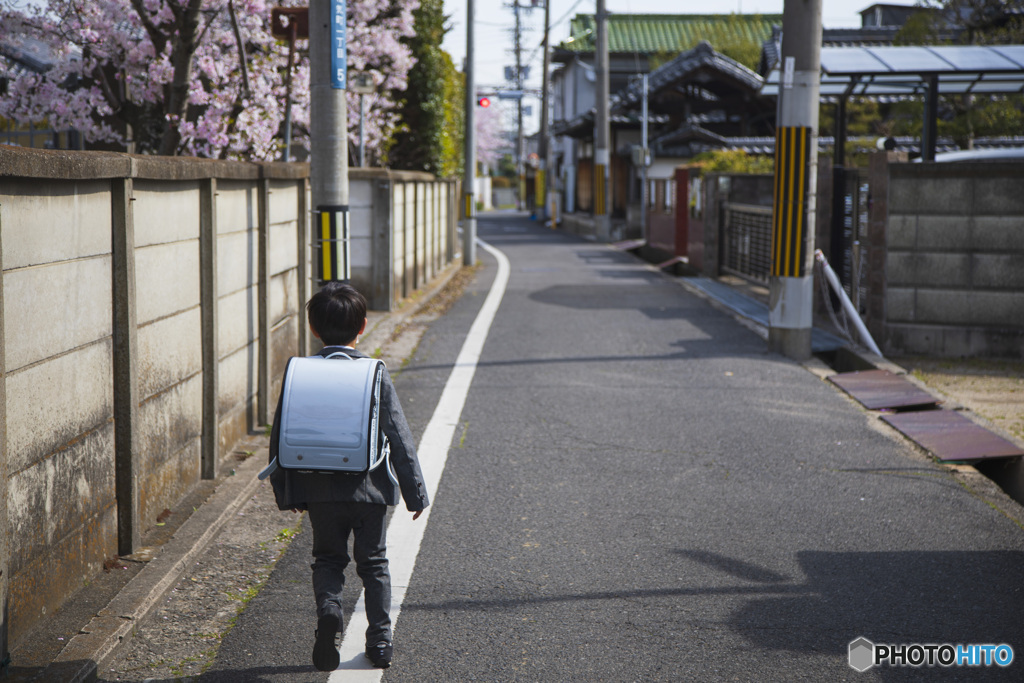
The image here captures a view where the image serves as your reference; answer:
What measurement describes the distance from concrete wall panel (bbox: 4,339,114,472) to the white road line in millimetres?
1218

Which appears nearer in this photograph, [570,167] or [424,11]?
[424,11]

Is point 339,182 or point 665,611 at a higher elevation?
point 339,182

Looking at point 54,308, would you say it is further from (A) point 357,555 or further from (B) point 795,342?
(B) point 795,342

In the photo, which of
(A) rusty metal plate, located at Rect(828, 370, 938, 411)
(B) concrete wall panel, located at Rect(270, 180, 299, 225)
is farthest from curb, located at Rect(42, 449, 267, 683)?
(A) rusty metal plate, located at Rect(828, 370, 938, 411)

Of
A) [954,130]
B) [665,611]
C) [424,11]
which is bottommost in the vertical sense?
[665,611]

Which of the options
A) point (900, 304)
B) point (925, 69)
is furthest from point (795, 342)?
point (925, 69)

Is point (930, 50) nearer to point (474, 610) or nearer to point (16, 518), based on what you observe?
point (474, 610)

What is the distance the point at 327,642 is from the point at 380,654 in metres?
0.19

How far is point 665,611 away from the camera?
395 centimetres

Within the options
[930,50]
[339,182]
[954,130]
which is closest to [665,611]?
[339,182]

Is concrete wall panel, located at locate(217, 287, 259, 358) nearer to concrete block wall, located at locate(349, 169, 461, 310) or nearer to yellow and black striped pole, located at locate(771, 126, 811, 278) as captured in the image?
yellow and black striped pole, located at locate(771, 126, 811, 278)

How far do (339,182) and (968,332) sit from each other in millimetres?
6077

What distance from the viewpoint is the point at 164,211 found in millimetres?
→ 4711

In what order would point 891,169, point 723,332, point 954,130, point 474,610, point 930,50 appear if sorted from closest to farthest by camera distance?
1. point 474,610
2. point 891,169
3. point 723,332
4. point 930,50
5. point 954,130
